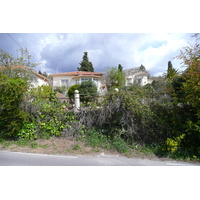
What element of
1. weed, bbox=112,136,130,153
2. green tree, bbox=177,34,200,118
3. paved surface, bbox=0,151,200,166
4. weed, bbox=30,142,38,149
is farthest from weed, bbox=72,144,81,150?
green tree, bbox=177,34,200,118

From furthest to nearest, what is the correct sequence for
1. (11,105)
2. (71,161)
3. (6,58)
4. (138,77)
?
(138,77)
(6,58)
(11,105)
(71,161)

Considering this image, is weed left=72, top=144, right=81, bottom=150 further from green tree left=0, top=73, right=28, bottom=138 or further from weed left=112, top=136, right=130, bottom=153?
green tree left=0, top=73, right=28, bottom=138

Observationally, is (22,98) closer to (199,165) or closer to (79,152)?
(79,152)

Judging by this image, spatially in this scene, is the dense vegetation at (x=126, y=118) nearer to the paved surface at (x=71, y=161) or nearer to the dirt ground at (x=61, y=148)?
the dirt ground at (x=61, y=148)

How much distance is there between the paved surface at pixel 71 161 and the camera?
2.96m

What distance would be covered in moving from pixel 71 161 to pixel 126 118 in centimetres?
241


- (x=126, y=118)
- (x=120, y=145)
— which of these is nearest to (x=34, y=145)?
(x=120, y=145)

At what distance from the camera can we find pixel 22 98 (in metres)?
4.48

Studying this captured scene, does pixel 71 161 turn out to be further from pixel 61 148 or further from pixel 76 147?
pixel 61 148

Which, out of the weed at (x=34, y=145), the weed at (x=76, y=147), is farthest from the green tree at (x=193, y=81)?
the weed at (x=34, y=145)

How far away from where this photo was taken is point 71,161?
308 centimetres

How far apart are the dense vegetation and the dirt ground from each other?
0.23m

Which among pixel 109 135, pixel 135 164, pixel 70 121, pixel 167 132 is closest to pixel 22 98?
pixel 70 121

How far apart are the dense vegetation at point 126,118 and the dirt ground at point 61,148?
23 cm
